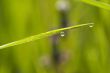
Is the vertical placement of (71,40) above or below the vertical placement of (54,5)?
below

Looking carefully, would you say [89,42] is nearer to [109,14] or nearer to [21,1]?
[109,14]

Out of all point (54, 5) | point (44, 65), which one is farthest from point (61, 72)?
point (54, 5)

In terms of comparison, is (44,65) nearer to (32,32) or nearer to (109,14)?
(32,32)

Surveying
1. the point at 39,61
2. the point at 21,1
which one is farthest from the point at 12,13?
the point at 39,61

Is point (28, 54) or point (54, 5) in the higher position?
point (54, 5)
